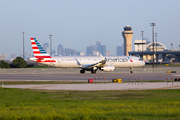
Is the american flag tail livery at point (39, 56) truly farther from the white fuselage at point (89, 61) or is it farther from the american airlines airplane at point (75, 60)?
the white fuselage at point (89, 61)

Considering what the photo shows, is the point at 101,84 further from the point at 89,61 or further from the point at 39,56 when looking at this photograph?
the point at 39,56

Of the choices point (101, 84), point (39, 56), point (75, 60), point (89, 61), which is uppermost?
point (39, 56)

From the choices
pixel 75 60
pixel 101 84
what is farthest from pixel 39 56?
pixel 101 84

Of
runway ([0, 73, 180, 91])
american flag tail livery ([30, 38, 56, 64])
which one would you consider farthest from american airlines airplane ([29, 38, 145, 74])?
runway ([0, 73, 180, 91])

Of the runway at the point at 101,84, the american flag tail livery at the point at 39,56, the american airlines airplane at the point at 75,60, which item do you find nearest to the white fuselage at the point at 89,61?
the american airlines airplane at the point at 75,60

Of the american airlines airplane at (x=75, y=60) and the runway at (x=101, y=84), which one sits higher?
the american airlines airplane at (x=75, y=60)

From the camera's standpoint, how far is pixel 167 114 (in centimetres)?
1364

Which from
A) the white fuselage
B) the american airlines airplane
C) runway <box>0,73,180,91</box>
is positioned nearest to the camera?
runway <box>0,73,180,91</box>

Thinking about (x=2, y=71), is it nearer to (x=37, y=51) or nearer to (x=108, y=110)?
(x=37, y=51)

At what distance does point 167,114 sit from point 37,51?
5311 cm

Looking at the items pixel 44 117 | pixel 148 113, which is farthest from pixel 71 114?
pixel 148 113

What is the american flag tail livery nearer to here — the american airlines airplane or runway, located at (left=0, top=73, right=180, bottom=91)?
the american airlines airplane

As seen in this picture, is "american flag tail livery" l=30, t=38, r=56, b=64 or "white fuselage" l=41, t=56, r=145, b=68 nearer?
"american flag tail livery" l=30, t=38, r=56, b=64

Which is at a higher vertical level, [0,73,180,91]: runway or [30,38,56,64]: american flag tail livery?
[30,38,56,64]: american flag tail livery
